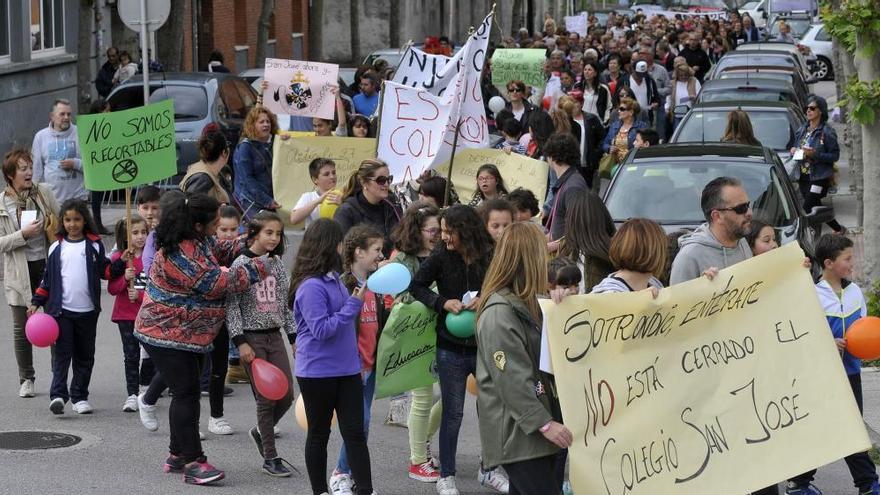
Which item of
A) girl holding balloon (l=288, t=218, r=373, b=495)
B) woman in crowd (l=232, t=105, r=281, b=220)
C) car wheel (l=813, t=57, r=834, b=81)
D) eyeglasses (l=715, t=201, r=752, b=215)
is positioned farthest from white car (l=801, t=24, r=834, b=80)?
girl holding balloon (l=288, t=218, r=373, b=495)

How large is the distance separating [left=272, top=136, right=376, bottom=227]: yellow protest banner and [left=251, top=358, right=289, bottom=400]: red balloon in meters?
5.33

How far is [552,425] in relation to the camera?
18.0 ft

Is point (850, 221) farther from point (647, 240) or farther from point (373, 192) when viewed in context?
point (647, 240)

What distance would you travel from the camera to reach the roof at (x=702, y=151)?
11.9m

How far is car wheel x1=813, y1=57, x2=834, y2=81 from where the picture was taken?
4416cm

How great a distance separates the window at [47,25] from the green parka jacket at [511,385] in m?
20.5

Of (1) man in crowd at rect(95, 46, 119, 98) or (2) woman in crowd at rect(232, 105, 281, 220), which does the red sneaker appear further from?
(1) man in crowd at rect(95, 46, 119, 98)

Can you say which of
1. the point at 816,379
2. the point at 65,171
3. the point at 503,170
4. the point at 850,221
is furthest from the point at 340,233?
the point at 850,221

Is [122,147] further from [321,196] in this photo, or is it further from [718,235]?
[718,235]

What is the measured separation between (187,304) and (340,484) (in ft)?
4.01

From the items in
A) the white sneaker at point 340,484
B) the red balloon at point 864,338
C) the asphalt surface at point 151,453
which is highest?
the red balloon at point 864,338

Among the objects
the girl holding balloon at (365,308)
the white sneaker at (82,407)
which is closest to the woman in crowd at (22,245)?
the white sneaker at (82,407)

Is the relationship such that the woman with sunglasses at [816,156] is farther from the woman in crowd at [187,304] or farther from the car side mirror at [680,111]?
the woman in crowd at [187,304]

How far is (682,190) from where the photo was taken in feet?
37.9
